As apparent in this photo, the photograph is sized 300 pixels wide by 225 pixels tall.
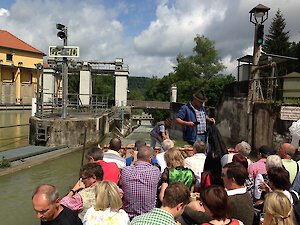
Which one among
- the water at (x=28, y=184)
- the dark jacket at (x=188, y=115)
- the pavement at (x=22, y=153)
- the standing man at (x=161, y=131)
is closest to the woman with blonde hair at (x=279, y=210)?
the dark jacket at (x=188, y=115)

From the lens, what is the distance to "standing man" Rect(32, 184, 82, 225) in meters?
2.97

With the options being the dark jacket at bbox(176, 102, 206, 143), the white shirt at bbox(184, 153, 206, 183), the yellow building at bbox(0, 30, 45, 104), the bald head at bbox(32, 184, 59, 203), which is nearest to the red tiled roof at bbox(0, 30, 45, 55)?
the yellow building at bbox(0, 30, 45, 104)

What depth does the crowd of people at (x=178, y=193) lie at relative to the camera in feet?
9.89

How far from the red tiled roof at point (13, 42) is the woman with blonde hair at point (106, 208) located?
49.7 meters

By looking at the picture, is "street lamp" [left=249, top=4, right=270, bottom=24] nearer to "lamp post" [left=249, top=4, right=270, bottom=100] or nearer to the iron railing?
"lamp post" [left=249, top=4, right=270, bottom=100]

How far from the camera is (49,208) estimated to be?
2982 millimetres

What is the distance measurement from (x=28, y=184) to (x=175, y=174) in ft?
20.0

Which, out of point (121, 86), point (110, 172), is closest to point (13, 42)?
point (121, 86)

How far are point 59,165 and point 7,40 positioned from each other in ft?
148

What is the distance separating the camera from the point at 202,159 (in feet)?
16.9

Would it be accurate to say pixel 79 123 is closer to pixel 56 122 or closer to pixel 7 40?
pixel 56 122

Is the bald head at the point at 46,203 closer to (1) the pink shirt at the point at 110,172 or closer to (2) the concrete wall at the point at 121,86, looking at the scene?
(1) the pink shirt at the point at 110,172

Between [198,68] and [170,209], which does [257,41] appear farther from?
[198,68]

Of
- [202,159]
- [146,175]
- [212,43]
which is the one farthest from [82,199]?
[212,43]
